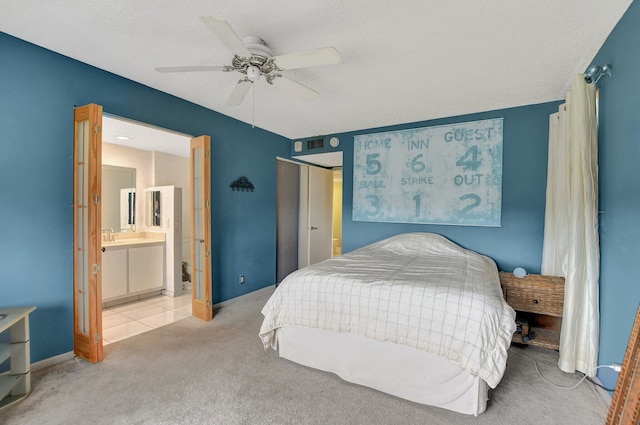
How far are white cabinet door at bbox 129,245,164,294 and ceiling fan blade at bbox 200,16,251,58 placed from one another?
127 inches

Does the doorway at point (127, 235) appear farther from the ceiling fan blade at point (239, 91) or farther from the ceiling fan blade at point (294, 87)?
the ceiling fan blade at point (294, 87)

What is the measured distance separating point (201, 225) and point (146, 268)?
1.43 m

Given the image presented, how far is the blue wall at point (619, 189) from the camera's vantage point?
161cm

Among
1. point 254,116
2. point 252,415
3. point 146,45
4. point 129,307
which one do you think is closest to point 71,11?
point 146,45

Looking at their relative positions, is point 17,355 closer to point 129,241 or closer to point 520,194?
point 129,241

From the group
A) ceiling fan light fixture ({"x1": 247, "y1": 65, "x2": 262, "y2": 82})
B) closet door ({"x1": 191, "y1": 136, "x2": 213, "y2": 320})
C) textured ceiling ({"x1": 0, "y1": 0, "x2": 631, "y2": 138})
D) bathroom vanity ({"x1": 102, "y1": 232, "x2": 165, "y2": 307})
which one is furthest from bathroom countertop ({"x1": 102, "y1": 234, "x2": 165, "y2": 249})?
ceiling fan light fixture ({"x1": 247, "y1": 65, "x2": 262, "y2": 82})

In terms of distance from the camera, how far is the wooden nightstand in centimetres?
253

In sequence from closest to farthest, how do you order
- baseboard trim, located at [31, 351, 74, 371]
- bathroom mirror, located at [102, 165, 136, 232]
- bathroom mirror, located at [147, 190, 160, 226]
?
baseboard trim, located at [31, 351, 74, 371]
bathroom mirror, located at [102, 165, 136, 232]
bathroom mirror, located at [147, 190, 160, 226]

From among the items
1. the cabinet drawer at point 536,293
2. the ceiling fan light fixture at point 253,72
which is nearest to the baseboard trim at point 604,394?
the cabinet drawer at point 536,293

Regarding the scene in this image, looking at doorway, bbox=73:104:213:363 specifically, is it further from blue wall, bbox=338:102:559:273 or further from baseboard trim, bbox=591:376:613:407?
baseboard trim, bbox=591:376:613:407

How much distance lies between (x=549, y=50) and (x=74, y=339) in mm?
4435

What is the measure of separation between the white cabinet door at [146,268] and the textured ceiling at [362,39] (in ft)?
7.37

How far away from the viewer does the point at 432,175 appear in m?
3.69

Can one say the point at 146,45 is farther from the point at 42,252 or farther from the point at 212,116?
the point at 42,252
